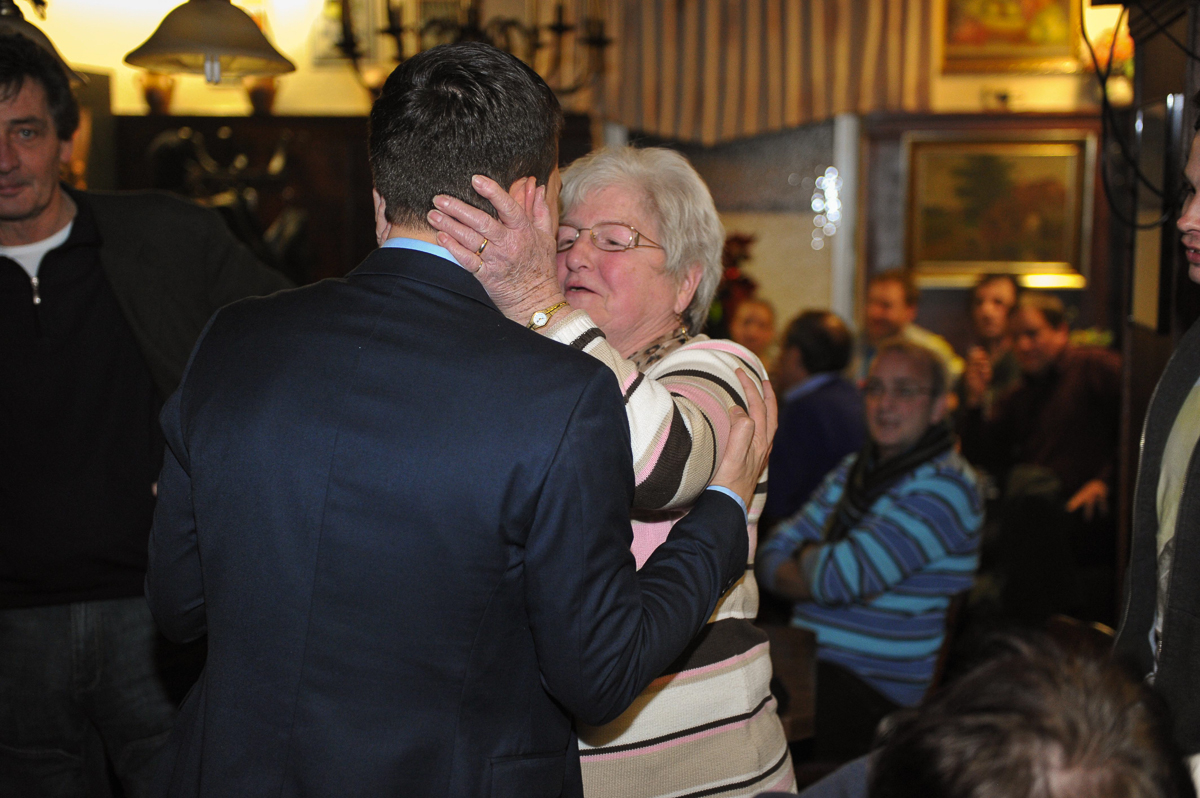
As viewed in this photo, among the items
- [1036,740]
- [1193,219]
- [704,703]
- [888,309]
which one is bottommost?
[704,703]

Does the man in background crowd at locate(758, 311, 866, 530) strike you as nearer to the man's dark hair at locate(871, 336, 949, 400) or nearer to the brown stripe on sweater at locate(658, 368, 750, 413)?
the man's dark hair at locate(871, 336, 949, 400)

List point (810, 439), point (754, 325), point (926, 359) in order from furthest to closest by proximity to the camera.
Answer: point (754, 325) → point (810, 439) → point (926, 359)

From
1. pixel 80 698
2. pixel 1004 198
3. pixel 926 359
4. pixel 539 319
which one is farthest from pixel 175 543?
pixel 1004 198

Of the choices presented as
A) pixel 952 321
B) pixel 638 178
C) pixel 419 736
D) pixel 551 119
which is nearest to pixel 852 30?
pixel 952 321

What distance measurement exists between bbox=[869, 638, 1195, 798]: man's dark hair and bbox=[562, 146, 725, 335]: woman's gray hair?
0.83 m

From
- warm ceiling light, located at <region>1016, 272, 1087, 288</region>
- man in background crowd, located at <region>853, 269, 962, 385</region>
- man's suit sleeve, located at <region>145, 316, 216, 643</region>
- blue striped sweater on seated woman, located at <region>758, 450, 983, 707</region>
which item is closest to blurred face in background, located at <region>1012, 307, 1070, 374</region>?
man in background crowd, located at <region>853, 269, 962, 385</region>

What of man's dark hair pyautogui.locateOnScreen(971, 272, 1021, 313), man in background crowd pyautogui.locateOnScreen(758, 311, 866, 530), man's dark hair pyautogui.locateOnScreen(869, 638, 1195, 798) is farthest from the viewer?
man's dark hair pyautogui.locateOnScreen(971, 272, 1021, 313)

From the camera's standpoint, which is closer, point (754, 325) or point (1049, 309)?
point (1049, 309)

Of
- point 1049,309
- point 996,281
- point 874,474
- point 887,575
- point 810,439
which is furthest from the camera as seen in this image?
point 996,281

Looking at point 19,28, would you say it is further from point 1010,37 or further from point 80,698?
point 1010,37

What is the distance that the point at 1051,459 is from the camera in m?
4.57

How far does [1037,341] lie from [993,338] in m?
0.61

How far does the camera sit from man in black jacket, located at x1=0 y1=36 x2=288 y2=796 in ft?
5.72

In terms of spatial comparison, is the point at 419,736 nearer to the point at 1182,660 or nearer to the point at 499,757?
the point at 499,757
